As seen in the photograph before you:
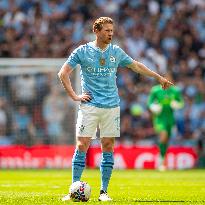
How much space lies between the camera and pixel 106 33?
10.4 metres

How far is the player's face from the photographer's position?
10.4 m

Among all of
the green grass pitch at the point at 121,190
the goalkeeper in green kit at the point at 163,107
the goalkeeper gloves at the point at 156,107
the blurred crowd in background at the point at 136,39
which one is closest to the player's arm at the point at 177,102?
the goalkeeper in green kit at the point at 163,107

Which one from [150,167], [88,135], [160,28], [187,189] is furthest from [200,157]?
[88,135]

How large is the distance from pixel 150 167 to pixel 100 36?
11822mm

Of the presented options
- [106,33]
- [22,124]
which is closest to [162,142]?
[22,124]

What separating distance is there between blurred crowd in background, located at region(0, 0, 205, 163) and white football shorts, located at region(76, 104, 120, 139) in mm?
12573

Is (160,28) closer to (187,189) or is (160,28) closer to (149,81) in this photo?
(149,81)

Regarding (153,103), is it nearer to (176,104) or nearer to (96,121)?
(176,104)

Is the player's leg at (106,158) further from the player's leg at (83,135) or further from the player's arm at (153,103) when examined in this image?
the player's arm at (153,103)

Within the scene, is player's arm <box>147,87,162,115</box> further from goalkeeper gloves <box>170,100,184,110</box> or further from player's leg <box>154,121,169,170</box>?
player's leg <box>154,121,169,170</box>

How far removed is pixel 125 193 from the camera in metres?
12.1

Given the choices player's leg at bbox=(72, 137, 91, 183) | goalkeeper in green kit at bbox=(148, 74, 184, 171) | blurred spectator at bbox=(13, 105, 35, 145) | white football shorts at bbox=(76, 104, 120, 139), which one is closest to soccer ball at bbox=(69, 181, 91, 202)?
player's leg at bbox=(72, 137, 91, 183)

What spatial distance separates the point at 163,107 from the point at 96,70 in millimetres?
10482

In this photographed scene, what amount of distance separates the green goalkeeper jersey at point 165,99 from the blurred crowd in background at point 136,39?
2.30 m
